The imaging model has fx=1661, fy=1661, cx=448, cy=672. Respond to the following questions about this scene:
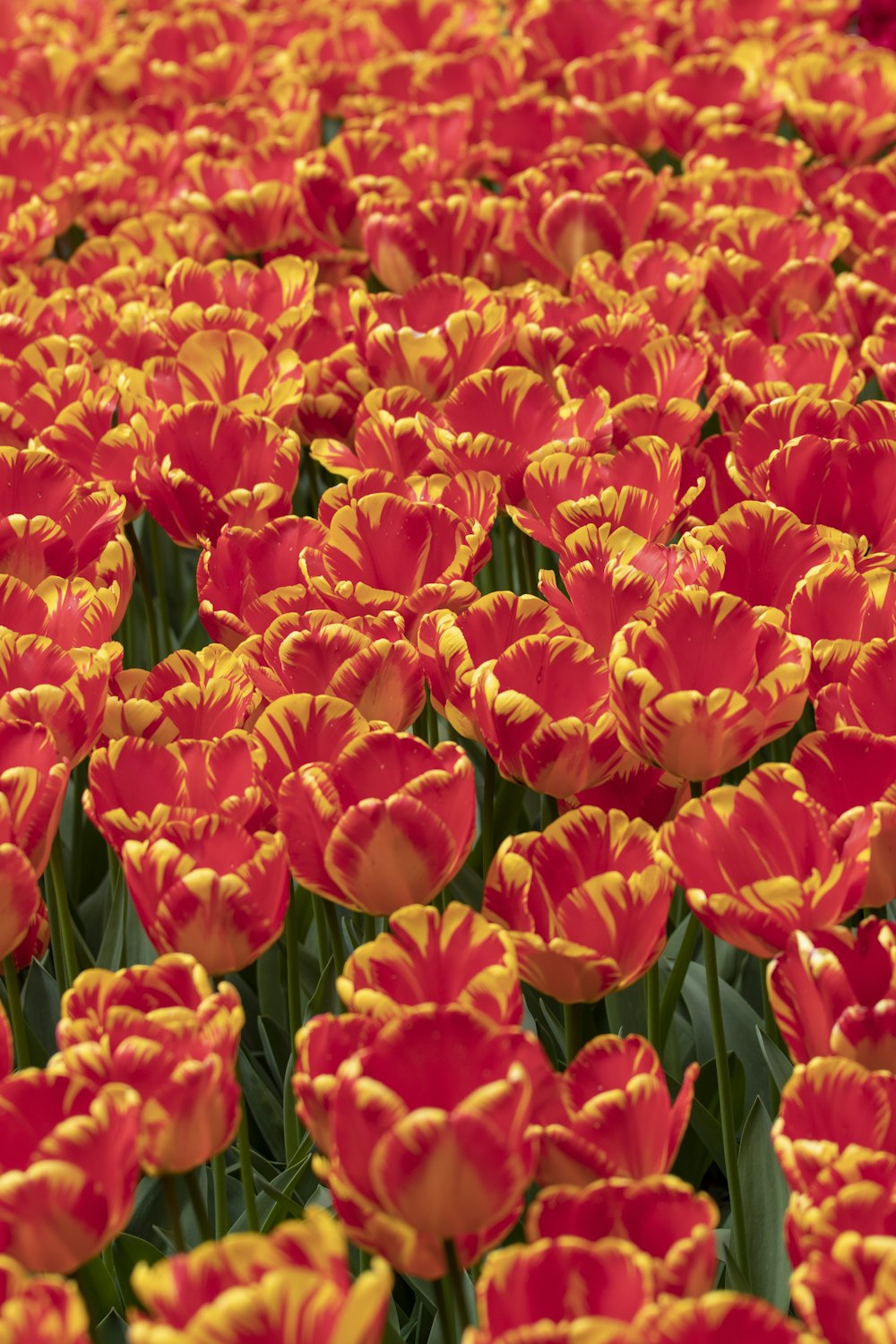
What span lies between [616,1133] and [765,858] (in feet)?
0.73

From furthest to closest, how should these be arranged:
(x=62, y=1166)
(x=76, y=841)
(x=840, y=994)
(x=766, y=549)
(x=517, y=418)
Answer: (x=76, y=841) → (x=517, y=418) → (x=766, y=549) → (x=840, y=994) → (x=62, y=1166)

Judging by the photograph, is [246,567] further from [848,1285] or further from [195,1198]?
[848,1285]

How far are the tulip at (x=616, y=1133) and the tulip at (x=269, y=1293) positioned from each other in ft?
0.50

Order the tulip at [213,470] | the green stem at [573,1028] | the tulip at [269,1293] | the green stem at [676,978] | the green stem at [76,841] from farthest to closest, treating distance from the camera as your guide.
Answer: the green stem at [76,841]
the tulip at [213,470]
the green stem at [676,978]
the green stem at [573,1028]
the tulip at [269,1293]

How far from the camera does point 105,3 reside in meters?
3.78

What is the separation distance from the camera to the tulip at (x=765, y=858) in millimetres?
1003

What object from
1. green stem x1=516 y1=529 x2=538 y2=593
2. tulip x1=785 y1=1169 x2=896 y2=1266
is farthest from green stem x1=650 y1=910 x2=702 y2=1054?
green stem x1=516 y1=529 x2=538 y2=593

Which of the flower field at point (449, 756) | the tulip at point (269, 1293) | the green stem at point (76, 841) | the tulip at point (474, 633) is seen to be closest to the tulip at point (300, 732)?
the flower field at point (449, 756)

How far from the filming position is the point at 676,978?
1.34 metres

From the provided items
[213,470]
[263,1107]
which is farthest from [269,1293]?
[213,470]

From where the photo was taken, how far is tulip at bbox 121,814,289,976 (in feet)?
3.38

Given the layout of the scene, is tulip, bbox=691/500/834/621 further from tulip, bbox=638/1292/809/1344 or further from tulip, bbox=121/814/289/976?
tulip, bbox=638/1292/809/1344

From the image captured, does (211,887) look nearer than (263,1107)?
Yes

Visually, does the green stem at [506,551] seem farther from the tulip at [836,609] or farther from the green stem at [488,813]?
the tulip at [836,609]
